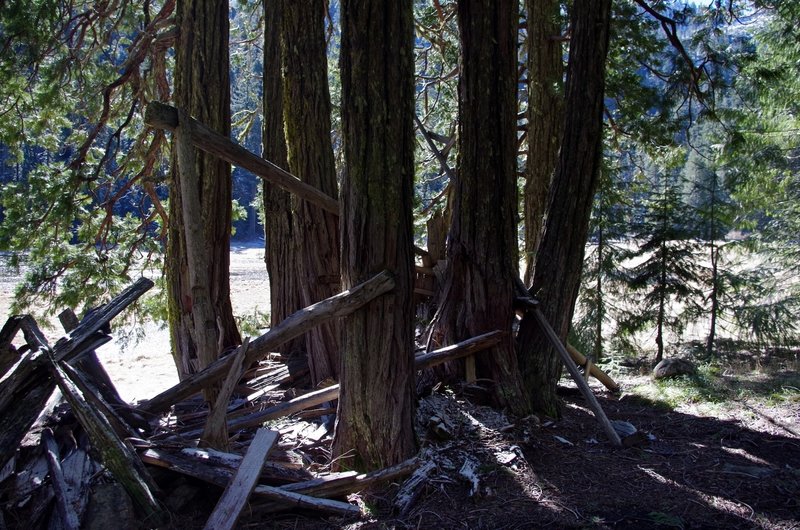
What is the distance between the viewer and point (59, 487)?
13.4 feet

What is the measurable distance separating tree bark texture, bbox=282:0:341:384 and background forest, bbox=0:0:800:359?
116 centimetres

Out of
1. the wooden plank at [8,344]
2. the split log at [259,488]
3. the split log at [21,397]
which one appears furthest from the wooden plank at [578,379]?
the wooden plank at [8,344]

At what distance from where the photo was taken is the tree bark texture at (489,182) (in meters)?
6.02

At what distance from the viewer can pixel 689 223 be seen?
12008 mm

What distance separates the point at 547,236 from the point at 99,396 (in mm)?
4346

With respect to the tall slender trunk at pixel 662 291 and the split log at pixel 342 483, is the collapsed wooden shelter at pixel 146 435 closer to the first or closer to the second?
the split log at pixel 342 483

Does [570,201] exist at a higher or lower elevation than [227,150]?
lower

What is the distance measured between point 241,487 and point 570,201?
4157mm

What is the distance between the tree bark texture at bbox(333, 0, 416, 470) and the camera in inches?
183

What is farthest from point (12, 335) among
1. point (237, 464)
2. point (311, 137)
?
point (311, 137)

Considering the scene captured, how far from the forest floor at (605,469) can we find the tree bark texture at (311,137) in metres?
1.89

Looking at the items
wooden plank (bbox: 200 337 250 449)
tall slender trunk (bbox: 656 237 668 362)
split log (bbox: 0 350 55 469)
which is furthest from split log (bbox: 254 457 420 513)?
tall slender trunk (bbox: 656 237 668 362)

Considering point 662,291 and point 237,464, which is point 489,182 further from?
point 662,291

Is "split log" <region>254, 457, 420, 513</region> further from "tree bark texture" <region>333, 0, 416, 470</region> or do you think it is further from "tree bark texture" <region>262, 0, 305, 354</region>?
"tree bark texture" <region>262, 0, 305, 354</region>
